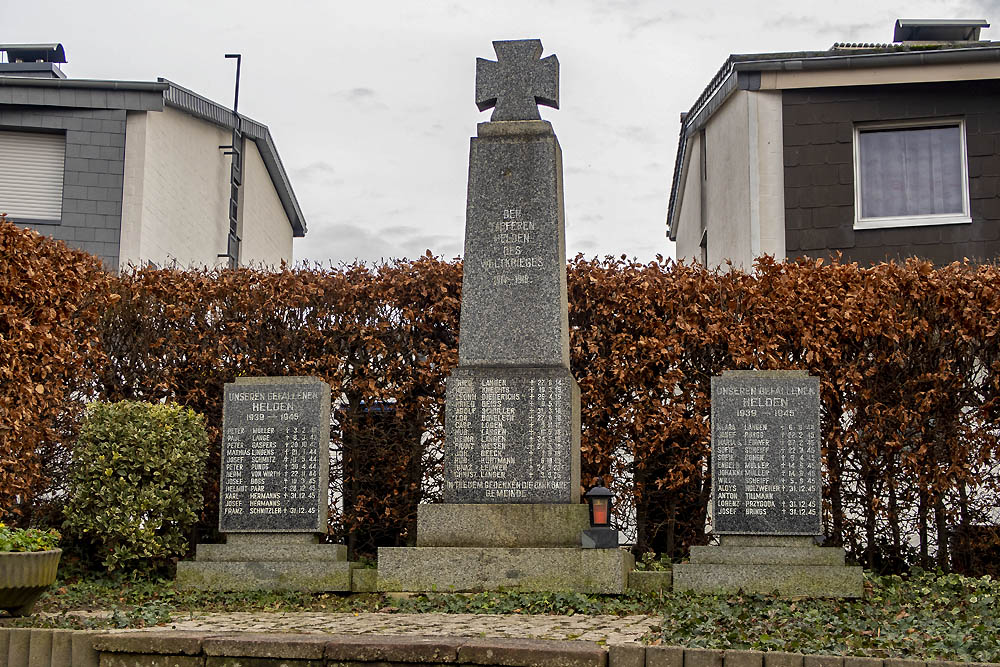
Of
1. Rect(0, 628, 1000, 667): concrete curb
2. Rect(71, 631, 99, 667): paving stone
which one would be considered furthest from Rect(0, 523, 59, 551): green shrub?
Rect(71, 631, 99, 667): paving stone

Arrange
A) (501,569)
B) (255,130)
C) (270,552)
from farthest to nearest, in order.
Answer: (255,130) → (270,552) → (501,569)

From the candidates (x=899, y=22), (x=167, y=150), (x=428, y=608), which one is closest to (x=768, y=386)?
(x=428, y=608)

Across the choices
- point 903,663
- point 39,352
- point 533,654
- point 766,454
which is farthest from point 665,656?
point 39,352

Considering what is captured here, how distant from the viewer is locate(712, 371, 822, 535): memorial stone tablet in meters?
9.55

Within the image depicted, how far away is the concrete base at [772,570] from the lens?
9.01m

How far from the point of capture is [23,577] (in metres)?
7.44

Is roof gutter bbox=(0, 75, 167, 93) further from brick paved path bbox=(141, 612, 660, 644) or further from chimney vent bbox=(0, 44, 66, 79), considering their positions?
brick paved path bbox=(141, 612, 660, 644)

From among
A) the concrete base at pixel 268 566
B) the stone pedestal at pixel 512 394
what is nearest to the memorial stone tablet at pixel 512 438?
the stone pedestal at pixel 512 394

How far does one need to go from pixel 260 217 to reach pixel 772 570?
16334 mm

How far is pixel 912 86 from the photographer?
15.4m

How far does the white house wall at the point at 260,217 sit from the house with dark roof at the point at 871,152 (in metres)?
9.15

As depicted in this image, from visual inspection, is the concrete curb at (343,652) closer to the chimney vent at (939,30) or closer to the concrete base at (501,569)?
the concrete base at (501,569)

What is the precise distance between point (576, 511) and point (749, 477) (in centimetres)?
157

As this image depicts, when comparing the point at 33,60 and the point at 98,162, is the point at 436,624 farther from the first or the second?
the point at 33,60
